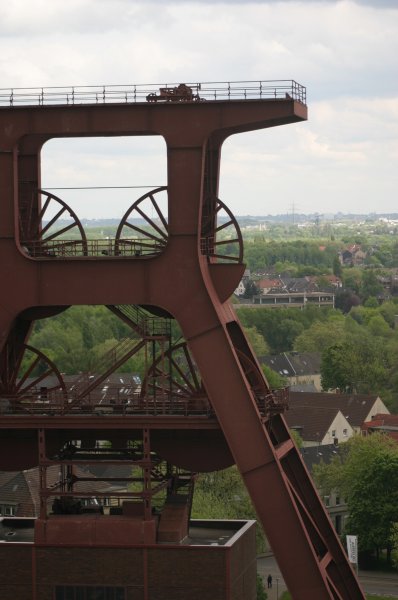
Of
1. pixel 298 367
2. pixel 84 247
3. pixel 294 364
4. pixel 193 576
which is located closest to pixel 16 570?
pixel 193 576

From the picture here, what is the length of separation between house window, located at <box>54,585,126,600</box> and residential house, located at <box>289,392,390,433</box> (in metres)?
86.7

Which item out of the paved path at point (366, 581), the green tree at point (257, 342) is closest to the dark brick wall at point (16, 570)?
the paved path at point (366, 581)

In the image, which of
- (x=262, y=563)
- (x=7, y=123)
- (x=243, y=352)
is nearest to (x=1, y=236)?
(x=7, y=123)

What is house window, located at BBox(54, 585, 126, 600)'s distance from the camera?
43.9 m

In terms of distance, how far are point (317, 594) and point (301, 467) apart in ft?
13.8

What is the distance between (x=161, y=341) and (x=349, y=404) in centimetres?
9260

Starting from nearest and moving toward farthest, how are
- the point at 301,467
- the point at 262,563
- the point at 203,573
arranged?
the point at 203,573, the point at 301,467, the point at 262,563

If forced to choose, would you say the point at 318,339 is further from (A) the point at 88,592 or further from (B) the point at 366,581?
(A) the point at 88,592

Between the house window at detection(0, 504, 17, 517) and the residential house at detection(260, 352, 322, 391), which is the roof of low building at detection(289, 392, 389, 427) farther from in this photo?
the house window at detection(0, 504, 17, 517)

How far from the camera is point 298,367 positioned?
6964 inches

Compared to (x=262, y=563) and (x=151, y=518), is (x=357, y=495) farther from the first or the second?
(x=151, y=518)

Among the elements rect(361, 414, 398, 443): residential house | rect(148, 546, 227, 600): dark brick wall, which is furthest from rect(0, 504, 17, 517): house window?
rect(148, 546, 227, 600): dark brick wall

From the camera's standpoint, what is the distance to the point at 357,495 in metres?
90.4

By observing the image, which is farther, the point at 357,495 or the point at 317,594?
the point at 357,495
